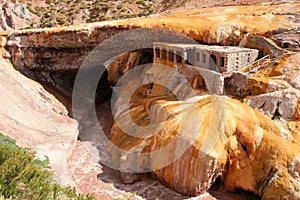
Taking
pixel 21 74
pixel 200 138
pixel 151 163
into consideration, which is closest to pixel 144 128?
pixel 151 163

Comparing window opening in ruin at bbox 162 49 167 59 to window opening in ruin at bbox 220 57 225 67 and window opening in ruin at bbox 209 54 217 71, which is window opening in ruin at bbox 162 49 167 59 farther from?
window opening in ruin at bbox 220 57 225 67

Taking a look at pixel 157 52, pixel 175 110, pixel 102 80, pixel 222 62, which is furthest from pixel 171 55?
pixel 102 80

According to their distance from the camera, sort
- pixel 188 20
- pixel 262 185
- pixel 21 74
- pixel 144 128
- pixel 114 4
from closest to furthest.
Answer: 1. pixel 262 185
2. pixel 144 128
3. pixel 188 20
4. pixel 21 74
5. pixel 114 4

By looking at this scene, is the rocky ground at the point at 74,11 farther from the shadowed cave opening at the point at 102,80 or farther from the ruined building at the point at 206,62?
the ruined building at the point at 206,62

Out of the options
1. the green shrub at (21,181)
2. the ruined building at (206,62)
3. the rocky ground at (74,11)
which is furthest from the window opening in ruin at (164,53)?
the rocky ground at (74,11)

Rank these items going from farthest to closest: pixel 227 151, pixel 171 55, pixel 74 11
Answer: pixel 74 11 → pixel 171 55 → pixel 227 151

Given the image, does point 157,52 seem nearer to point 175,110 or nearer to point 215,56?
point 215,56

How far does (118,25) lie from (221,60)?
Result: 13.5 m

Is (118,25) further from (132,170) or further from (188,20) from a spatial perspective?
(132,170)

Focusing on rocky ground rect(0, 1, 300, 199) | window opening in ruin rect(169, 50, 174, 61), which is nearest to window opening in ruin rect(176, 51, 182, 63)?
window opening in ruin rect(169, 50, 174, 61)

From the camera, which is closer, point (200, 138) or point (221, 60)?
point (200, 138)

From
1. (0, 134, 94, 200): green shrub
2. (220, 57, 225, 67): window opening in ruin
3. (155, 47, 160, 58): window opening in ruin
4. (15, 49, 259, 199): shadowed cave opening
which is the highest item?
(0, 134, 94, 200): green shrub

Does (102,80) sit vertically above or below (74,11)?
below

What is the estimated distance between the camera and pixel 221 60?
26.7 metres
